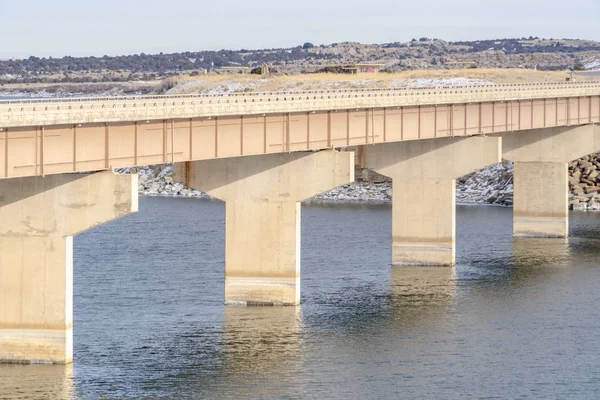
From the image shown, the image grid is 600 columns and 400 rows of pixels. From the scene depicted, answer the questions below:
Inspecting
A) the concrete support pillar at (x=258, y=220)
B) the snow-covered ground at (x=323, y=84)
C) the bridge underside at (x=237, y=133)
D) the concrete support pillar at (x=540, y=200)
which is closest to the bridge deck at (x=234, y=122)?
the bridge underside at (x=237, y=133)

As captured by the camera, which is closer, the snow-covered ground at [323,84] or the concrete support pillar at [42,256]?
the concrete support pillar at [42,256]

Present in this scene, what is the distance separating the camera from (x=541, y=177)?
297ft

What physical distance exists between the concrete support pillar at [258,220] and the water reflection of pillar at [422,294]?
4970 millimetres

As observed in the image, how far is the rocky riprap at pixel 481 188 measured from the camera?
356ft

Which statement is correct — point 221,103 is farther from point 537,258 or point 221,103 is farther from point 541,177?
point 541,177

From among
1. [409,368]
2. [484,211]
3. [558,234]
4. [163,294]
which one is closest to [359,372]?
[409,368]

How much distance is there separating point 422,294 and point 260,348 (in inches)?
560

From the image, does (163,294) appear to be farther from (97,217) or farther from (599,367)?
(599,367)

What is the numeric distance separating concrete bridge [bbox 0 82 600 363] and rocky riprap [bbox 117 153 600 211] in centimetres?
1402

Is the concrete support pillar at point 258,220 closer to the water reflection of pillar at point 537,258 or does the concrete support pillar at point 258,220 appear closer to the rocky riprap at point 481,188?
the water reflection of pillar at point 537,258

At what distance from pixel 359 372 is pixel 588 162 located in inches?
2641

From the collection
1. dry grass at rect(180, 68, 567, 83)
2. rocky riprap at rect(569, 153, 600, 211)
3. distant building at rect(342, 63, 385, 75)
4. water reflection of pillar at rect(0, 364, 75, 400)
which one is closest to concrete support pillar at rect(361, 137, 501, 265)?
water reflection of pillar at rect(0, 364, 75, 400)

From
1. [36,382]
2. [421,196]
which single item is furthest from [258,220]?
[36,382]

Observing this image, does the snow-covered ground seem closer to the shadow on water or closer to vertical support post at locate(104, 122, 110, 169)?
the shadow on water
